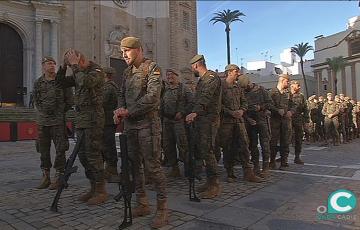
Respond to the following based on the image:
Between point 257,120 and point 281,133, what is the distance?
118cm

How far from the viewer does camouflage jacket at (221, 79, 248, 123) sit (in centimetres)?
632

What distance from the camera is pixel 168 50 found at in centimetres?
3500

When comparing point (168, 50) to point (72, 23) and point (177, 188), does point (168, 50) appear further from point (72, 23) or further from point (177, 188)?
point (177, 188)

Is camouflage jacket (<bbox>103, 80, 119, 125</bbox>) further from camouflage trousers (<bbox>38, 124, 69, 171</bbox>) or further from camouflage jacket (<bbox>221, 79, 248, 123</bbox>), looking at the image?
camouflage jacket (<bbox>221, 79, 248, 123</bbox>)

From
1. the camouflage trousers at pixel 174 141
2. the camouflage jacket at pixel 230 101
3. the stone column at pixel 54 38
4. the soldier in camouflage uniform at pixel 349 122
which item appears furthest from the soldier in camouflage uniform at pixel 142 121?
the stone column at pixel 54 38

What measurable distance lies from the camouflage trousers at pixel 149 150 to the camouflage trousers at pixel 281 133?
4.68 meters

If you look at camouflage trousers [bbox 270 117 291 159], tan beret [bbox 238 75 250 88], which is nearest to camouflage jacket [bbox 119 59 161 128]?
tan beret [bbox 238 75 250 88]

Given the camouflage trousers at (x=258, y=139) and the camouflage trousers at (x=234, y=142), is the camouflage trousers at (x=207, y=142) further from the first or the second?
the camouflage trousers at (x=258, y=139)

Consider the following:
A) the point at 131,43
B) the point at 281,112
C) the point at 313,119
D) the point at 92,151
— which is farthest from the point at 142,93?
the point at 313,119

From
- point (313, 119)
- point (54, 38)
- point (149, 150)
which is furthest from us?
point (54, 38)

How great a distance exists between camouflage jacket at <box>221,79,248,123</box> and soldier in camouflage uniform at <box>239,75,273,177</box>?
0.67 metres

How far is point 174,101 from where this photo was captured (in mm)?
7215

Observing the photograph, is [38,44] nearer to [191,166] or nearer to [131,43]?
[191,166]

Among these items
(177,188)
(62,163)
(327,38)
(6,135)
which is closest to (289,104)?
(177,188)
